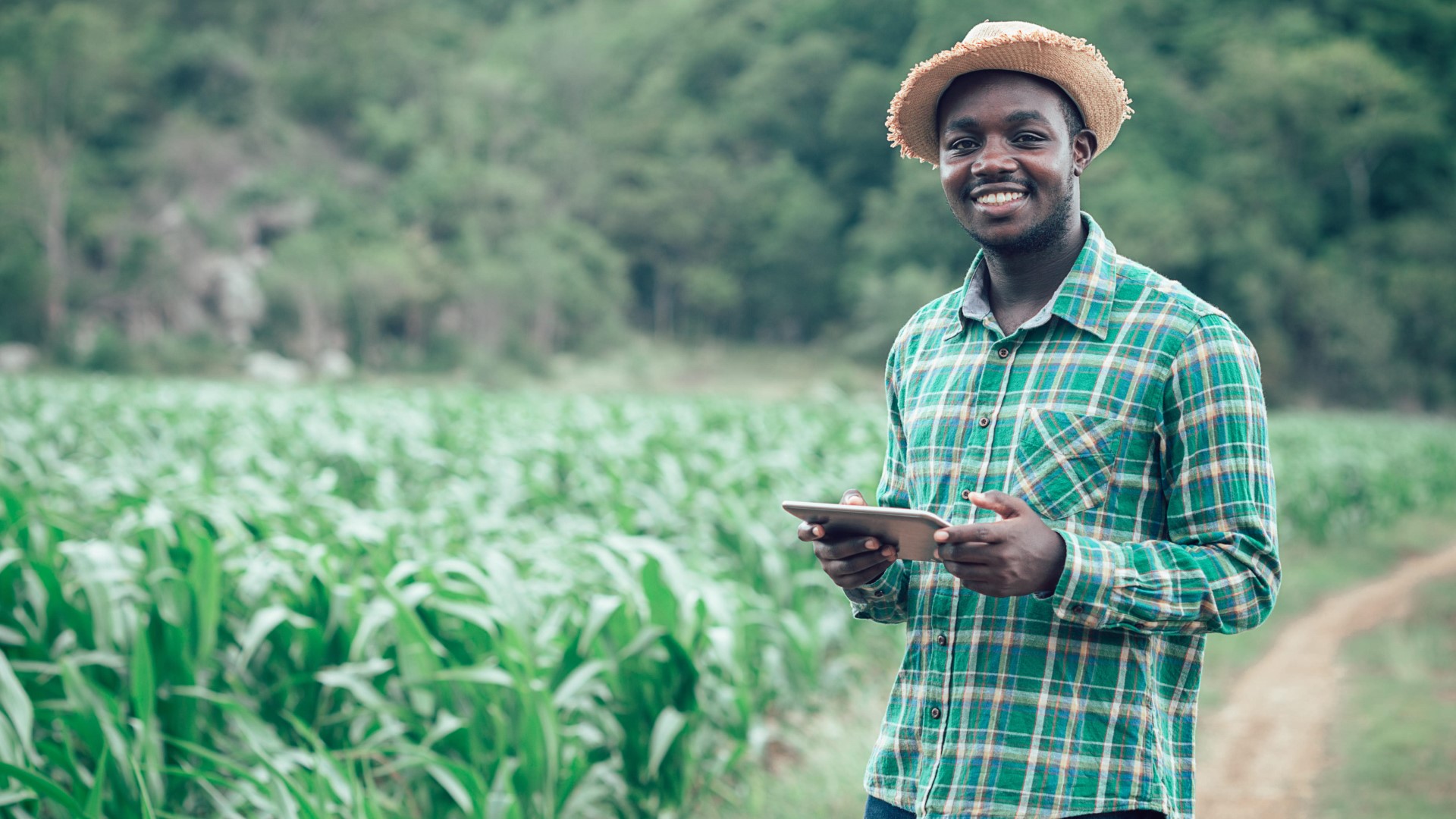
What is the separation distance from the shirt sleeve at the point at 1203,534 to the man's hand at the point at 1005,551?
23 mm

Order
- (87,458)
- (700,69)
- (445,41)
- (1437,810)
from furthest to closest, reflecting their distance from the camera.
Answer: (700,69) → (445,41) → (87,458) → (1437,810)

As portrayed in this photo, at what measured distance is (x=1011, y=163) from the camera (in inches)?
59.5

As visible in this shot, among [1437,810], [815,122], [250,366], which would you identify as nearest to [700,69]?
[815,122]

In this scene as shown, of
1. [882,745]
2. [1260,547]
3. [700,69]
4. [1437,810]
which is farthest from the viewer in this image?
[700,69]

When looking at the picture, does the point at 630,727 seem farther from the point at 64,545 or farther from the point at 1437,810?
the point at 1437,810

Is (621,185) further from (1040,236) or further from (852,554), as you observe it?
(852,554)

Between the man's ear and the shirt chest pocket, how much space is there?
390 millimetres

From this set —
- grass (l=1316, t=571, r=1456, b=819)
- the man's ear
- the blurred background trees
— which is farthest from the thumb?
the blurred background trees

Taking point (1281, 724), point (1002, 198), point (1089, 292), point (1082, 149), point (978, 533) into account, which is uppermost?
point (1082, 149)

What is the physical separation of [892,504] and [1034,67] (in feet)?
2.22

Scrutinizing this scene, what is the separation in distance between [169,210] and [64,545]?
4804 centimetres

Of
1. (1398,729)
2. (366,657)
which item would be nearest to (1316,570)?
(1398,729)

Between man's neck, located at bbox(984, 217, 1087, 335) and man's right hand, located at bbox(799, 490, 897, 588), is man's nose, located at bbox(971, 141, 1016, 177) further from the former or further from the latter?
man's right hand, located at bbox(799, 490, 897, 588)

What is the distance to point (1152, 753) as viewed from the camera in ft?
4.70
